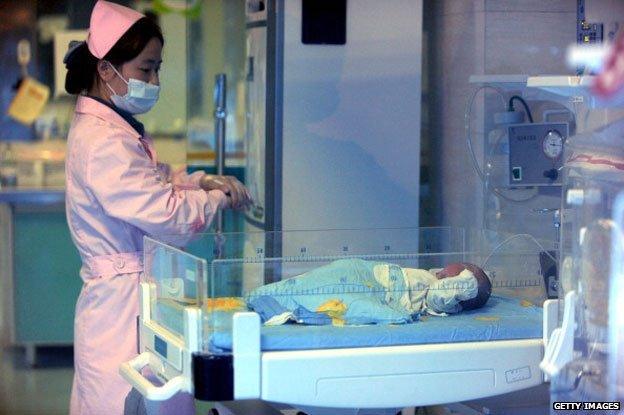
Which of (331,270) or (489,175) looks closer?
(331,270)

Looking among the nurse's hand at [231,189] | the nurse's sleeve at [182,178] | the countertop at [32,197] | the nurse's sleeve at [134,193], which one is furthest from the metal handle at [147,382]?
the countertop at [32,197]

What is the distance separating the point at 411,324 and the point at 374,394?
0.64ft

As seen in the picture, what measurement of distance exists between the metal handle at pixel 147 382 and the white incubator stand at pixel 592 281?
2.53ft

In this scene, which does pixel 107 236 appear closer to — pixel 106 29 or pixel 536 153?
pixel 106 29

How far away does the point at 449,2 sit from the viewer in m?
3.77

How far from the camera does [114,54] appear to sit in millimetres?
2945

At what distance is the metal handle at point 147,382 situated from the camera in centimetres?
227

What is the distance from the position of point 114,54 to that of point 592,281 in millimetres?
1518

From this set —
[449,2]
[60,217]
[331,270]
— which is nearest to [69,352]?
[60,217]

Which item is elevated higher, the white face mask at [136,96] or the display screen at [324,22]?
the display screen at [324,22]

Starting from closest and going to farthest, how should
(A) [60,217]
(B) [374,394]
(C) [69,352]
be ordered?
(B) [374,394] < (A) [60,217] < (C) [69,352]

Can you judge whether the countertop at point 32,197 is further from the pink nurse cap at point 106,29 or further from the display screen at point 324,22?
the pink nurse cap at point 106,29

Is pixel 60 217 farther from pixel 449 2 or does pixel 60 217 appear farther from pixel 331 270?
pixel 331 270

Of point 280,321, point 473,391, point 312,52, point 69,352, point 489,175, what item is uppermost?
point 312,52
